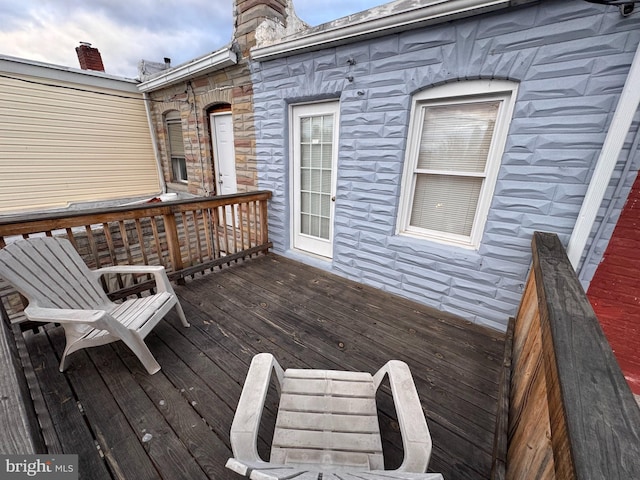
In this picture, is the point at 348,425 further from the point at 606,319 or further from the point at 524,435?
the point at 606,319

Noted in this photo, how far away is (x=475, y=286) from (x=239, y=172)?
11.2ft

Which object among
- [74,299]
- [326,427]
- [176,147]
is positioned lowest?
[326,427]

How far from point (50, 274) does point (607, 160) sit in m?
3.63

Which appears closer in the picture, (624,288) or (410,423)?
(410,423)

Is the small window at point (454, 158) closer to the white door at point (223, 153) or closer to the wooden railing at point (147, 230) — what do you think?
the wooden railing at point (147, 230)

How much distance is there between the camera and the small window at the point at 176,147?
17.1 ft

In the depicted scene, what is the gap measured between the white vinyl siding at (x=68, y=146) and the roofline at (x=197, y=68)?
50.2 inches

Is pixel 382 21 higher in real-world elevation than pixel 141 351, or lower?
higher

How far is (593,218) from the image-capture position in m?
1.60

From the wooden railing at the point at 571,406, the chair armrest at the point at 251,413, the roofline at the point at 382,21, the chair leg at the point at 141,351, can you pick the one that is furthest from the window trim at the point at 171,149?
the wooden railing at the point at 571,406

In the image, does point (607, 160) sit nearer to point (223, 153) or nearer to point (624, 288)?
point (624, 288)

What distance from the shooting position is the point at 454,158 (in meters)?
2.18

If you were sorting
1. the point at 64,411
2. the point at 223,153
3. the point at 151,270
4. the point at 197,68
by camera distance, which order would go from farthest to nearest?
the point at 223,153
the point at 197,68
the point at 151,270
the point at 64,411

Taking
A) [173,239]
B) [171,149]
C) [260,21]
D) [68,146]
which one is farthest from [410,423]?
[68,146]
